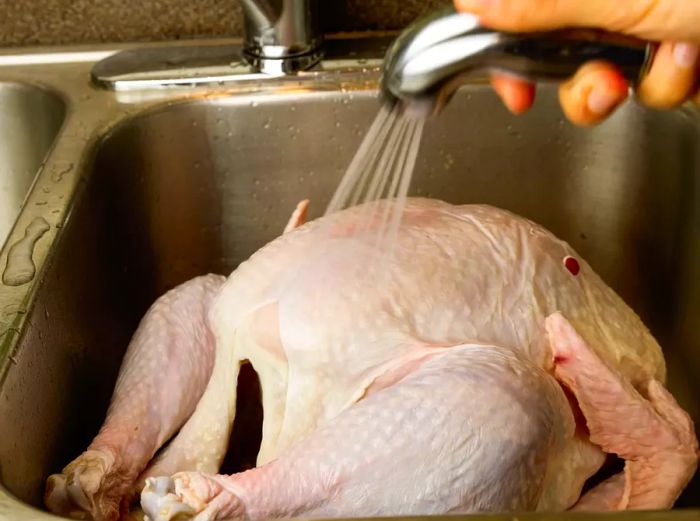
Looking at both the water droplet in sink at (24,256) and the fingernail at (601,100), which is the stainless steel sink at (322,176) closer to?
the water droplet in sink at (24,256)

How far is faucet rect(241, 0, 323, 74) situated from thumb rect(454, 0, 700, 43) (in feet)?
1.78

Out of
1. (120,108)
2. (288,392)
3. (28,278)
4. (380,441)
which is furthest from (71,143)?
(380,441)

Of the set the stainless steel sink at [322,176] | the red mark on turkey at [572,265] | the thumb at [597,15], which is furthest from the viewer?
the stainless steel sink at [322,176]

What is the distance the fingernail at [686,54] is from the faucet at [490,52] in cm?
1

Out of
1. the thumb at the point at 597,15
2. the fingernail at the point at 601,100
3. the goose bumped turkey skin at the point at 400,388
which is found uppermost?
the thumb at the point at 597,15

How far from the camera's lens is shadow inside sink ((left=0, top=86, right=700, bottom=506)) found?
933mm

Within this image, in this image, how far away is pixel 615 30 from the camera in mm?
511

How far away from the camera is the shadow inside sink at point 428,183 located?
3.06ft

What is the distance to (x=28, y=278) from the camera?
70cm

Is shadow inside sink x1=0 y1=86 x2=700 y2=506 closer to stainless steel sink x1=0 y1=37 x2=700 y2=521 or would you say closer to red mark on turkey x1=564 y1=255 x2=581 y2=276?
stainless steel sink x1=0 y1=37 x2=700 y2=521

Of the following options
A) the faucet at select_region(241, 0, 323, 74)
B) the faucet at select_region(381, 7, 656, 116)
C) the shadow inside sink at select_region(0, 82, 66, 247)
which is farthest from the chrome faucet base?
the faucet at select_region(381, 7, 656, 116)

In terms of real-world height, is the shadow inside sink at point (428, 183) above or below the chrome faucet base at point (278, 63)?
below

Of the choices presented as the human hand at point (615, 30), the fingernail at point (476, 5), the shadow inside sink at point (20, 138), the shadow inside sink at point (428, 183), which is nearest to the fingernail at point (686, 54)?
the human hand at point (615, 30)

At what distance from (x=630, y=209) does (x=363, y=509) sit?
55cm
